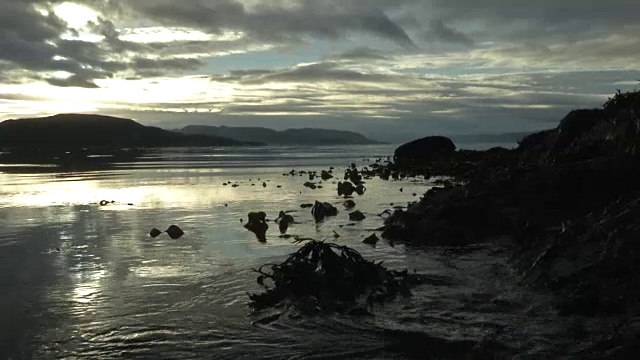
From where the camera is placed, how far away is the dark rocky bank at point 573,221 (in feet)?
26.2

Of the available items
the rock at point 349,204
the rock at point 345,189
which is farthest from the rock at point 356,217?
the rock at point 345,189

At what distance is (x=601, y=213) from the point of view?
10211 millimetres

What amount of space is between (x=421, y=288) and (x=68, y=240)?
9554 mm

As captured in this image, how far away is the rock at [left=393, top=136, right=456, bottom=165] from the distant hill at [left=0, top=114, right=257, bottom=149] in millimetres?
123734

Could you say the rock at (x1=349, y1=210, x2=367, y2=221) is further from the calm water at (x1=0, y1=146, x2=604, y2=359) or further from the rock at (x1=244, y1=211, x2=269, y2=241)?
the rock at (x1=244, y1=211, x2=269, y2=241)

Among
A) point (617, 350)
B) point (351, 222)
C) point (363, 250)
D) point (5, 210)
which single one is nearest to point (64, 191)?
point (5, 210)

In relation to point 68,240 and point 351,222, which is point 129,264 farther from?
point 351,222

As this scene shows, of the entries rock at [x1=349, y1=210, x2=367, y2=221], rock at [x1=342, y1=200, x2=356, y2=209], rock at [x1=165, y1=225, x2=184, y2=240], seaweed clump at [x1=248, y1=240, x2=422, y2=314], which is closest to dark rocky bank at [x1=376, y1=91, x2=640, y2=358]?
rock at [x1=349, y1=210, x2=367, y2=221]

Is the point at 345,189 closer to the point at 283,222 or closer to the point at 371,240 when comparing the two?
the point at 283,222

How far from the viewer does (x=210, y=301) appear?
365 inches

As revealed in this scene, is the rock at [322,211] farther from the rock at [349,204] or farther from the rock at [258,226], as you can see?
the rock at [258,226]

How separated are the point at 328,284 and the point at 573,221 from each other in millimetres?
4670

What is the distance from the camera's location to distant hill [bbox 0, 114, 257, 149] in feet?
544

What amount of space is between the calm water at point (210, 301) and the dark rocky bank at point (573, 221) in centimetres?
50
